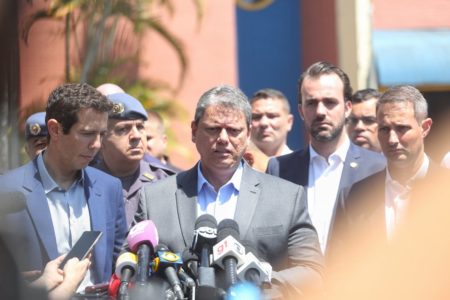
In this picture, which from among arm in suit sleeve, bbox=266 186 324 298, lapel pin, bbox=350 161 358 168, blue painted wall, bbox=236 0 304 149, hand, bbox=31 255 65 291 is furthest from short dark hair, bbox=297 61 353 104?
blue painted wall, bbox=236 0 304 149

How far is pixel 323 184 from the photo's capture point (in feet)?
18.1

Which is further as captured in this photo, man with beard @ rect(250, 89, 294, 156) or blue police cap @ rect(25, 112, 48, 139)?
man with beard @ rect(250, 89, 294, 156)

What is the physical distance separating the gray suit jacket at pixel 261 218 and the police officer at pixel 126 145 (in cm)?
104

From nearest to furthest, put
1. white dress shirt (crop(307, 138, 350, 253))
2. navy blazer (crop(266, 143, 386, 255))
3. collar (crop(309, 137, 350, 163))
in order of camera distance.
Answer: white dress shirt (crop(307, 138, 350, 253)), navy blazer (crop(266, 143, 386, 255)), collar (crop(309, 137, 350, 163))

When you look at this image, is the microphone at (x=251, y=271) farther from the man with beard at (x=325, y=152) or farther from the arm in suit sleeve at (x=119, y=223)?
the man with beard at (x=325, y=152)

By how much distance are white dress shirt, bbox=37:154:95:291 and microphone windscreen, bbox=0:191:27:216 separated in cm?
192

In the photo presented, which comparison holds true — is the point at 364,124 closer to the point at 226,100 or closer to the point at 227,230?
the point at 226,100

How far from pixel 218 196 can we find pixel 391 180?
3.06 feet

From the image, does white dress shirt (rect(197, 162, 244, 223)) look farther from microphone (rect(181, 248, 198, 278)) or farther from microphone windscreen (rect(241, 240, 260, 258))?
microphone (rect(181, 248, 198, 278))

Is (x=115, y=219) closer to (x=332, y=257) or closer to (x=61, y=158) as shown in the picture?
(x=61, y=158)

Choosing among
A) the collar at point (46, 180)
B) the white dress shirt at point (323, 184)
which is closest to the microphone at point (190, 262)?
the collar at point (46, 180)

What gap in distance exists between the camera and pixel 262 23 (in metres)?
15.4

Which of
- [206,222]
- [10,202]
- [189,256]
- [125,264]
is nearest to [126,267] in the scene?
[125,264]

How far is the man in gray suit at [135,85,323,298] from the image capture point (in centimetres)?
430
